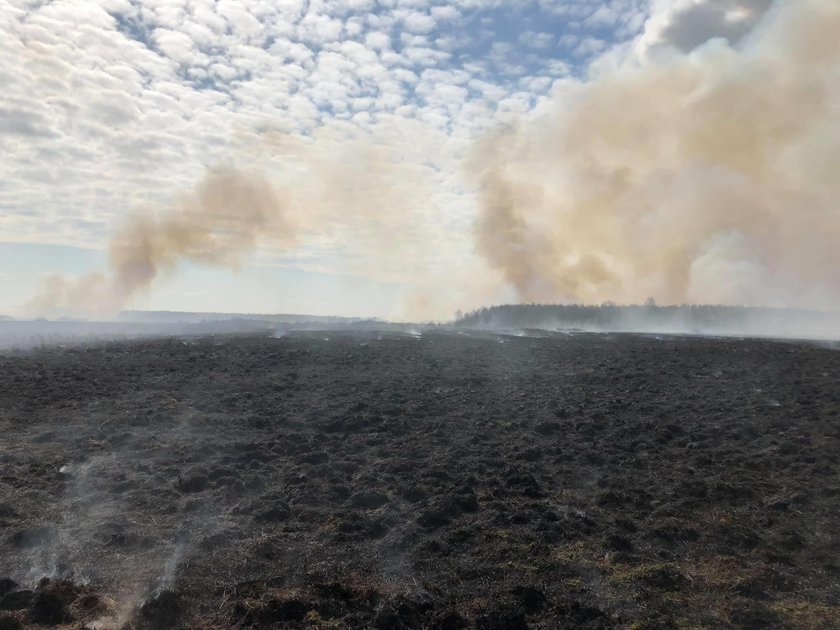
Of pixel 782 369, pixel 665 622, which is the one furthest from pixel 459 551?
pixel 782 369

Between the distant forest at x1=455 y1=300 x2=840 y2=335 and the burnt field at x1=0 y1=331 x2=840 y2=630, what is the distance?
4431 centimetres

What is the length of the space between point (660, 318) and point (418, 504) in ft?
232

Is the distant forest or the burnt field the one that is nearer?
the burnt field

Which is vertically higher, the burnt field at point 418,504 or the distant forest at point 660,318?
the distant forest at point 660,318

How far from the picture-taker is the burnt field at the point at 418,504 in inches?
267

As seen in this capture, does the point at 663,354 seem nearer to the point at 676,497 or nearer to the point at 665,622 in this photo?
the point at 676,497

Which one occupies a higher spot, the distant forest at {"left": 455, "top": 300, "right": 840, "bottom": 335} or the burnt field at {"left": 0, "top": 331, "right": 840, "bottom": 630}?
the distant forest at {"left": 455, "top": 300, "right": 840, "bottom": 335}

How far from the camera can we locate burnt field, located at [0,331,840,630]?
22.2 ft

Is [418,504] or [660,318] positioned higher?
[660,318]

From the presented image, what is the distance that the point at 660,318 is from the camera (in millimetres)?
73688

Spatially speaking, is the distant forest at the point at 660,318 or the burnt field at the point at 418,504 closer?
the burnt field at the point at 418,504

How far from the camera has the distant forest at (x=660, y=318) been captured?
60.8m

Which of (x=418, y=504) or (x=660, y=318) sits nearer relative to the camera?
(x=418, y=504)

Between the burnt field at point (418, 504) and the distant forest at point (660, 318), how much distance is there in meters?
44.3
